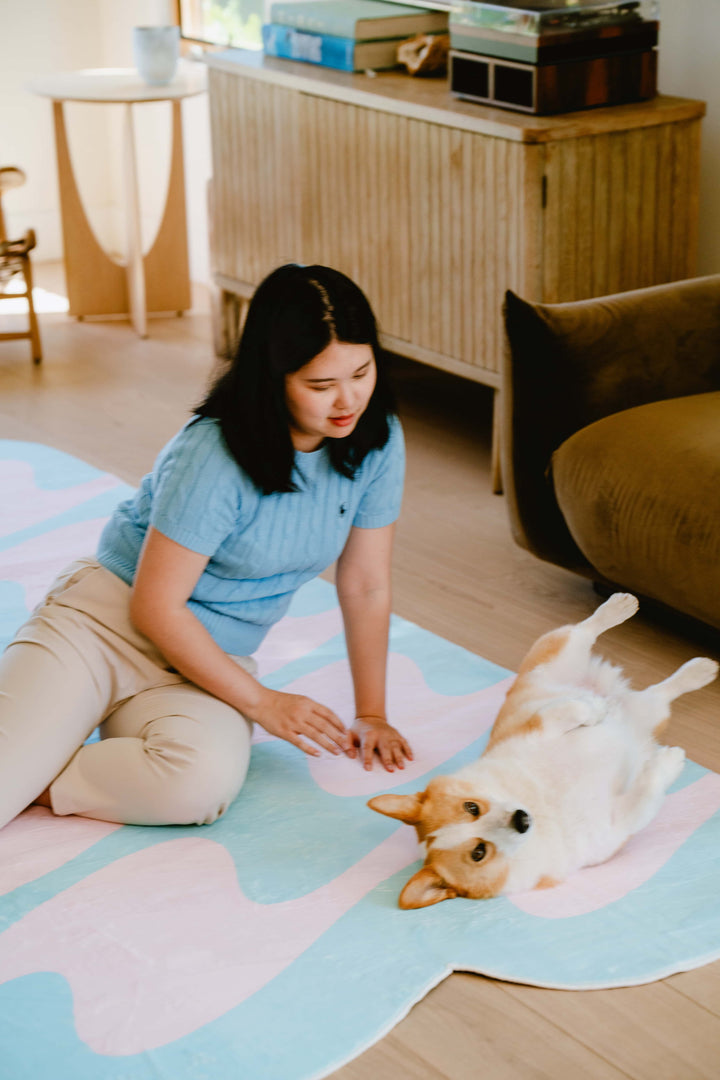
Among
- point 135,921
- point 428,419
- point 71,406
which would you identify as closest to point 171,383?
point 71,406

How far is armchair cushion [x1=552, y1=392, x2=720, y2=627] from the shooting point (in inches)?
74.7

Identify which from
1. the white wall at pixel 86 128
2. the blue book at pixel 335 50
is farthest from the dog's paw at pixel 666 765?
the white wall at pixel 86 128

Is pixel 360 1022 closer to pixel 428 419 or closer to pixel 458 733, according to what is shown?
pixel 458 733

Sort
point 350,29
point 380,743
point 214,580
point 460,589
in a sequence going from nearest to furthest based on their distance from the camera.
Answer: point 214,580 → point 380,743 → point 460,589 → point 350,29

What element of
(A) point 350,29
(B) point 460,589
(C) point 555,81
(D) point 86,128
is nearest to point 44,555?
(B) point 460,589

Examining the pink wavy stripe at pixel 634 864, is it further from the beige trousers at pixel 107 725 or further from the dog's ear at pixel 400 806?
the beige trousers at pixel 107 725

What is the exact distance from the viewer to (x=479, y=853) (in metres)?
1.39

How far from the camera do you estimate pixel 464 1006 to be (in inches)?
51.2

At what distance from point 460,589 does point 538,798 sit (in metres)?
0.89

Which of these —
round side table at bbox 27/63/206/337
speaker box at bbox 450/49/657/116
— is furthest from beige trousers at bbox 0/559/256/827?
round side table at bbox 27/63/206/337

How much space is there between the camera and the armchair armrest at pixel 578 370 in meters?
2.14

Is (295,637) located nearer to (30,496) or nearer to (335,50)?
(30,496)

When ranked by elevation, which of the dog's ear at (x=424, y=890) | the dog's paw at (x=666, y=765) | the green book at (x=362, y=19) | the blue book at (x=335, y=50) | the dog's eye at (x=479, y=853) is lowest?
the dog's ear at (x=424, y=890)

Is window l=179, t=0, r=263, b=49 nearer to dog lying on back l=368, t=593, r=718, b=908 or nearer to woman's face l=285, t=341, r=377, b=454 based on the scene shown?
woman's face l=285, t=341, r=377, b=454
